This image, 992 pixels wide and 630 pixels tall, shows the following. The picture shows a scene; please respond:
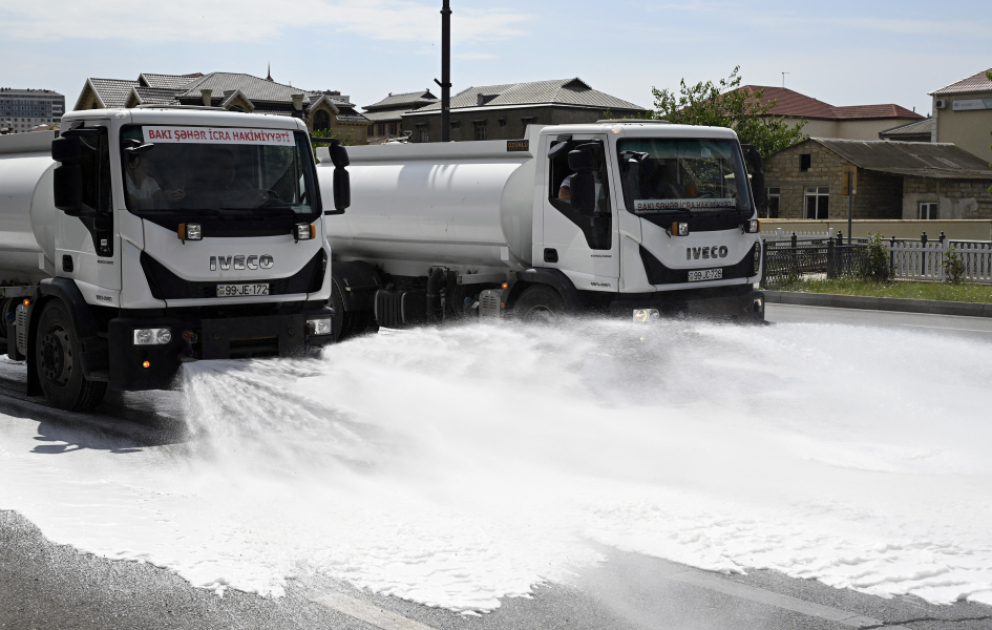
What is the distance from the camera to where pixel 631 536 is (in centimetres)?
568

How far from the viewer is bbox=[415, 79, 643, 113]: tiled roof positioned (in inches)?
4040

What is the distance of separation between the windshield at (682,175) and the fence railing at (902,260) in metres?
13.5

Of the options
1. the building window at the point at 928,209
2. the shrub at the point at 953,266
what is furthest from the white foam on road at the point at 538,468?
the building window at the point at 928,209

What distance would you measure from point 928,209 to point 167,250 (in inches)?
2041

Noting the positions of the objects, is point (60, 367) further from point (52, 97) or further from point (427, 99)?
point (52, 97)

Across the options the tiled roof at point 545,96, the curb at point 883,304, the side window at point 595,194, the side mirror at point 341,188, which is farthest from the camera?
the tiled roof at point 545,96

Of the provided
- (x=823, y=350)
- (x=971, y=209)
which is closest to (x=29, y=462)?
(x=823, y=350)

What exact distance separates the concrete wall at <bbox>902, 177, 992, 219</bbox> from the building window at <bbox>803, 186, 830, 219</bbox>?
14.1 ft

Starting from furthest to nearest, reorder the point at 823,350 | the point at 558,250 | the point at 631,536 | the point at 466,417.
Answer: the point at 823,350
the point at 558,250
the point at 466,417
the point at 631,536

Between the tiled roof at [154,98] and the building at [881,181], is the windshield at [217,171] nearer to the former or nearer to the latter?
the tiled roof at [154,98]

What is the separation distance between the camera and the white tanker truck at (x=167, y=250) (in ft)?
28.7

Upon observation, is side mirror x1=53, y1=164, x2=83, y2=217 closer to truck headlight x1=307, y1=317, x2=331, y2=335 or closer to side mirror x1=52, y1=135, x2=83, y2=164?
side mirror x1=52, y1=135, x2=83, y2=164

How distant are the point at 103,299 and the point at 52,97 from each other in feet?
509

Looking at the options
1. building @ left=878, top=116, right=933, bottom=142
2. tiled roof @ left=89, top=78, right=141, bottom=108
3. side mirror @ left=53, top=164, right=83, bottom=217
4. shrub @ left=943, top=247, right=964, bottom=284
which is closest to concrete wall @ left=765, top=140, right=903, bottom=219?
building @ left=878, top=116, right=933, bottom=142
